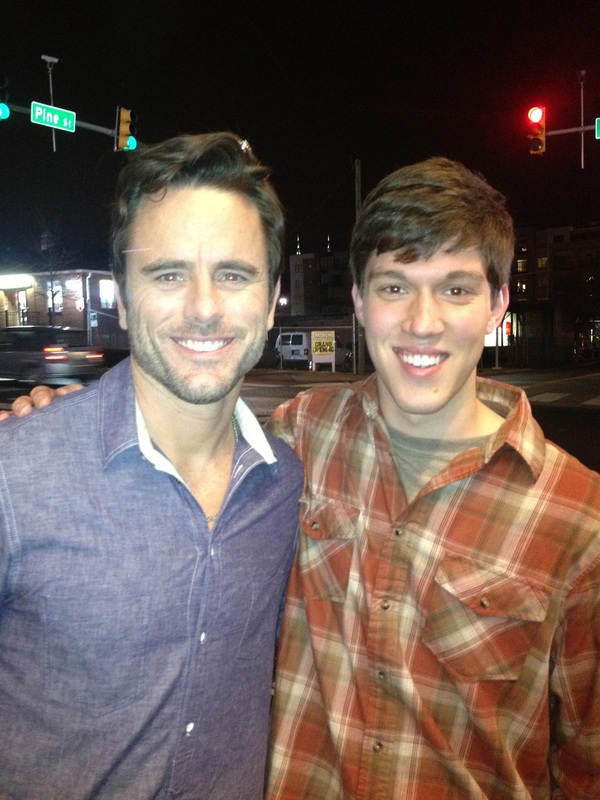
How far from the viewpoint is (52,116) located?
35.0 feet

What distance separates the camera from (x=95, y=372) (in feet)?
54.1

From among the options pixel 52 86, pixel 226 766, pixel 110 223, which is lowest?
pixel 226 766

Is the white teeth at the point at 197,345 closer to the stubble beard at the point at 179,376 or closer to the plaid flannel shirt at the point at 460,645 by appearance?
the stubble beard at the point at 179,376

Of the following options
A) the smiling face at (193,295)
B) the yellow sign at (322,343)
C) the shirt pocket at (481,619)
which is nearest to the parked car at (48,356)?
the yellow sign at (322,343)

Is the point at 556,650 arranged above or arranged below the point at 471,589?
below

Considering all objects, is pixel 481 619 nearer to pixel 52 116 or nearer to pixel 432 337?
pixel 432 337

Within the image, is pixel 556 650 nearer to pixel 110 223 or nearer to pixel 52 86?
pixel 110 223

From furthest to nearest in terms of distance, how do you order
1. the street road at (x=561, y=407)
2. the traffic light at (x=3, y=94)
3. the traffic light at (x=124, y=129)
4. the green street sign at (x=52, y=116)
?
1. the traffic light at (x=124, y=129)
2. the green street sign at (x=52, y=116)
3. the street road at (x=561, y=407)
4. the traffic light at (x=3, y=94)

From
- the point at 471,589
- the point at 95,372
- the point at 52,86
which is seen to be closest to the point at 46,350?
the point at 95,372

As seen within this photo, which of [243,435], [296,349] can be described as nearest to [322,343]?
[296,349]

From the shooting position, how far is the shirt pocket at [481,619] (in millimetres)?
2027

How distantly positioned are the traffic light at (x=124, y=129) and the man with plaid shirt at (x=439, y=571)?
10.4 m

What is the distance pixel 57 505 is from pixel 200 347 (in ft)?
2.32

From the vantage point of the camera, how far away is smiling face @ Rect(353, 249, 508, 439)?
2256 millimetres
